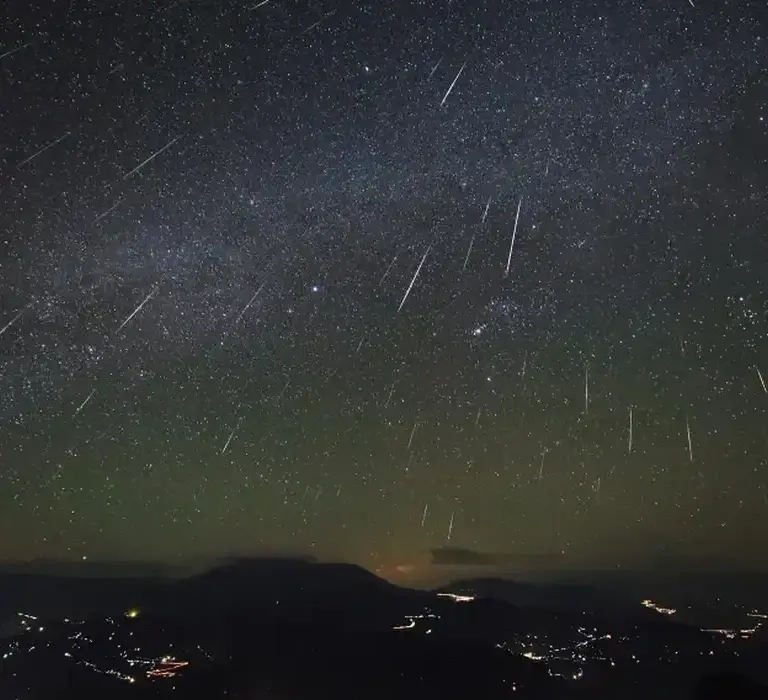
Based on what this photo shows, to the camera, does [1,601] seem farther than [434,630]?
Yes

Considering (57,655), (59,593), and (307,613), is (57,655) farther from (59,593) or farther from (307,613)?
(59,593)

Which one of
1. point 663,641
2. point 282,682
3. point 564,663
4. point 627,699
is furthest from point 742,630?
point 282,682

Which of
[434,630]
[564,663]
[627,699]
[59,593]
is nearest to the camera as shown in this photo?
[627,699]

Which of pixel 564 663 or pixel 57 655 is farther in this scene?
pixel 564 663

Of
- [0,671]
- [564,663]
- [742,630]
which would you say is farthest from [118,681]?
[742,630]

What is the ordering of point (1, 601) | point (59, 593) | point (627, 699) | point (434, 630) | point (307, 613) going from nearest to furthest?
point (627, 699), point (434, 630), point (307, 613), point (1, 601), point (59, 593)

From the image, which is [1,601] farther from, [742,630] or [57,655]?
[742,630]
